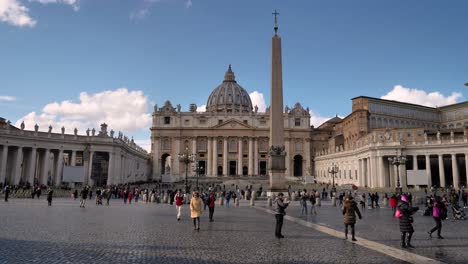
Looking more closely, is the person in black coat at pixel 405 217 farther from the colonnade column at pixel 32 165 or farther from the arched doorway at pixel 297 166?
the arched doorway at pixel 297 166

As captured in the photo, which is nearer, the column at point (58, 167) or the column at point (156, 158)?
the column at point (58, 167)

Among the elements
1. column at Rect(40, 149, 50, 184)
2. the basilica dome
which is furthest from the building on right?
column at Rect(40, 149, 50, 184)

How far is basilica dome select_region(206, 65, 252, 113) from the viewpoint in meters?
99.3

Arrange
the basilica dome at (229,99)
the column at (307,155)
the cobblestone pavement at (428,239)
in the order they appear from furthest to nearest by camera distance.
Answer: the basilica dome at (229,99)
the column at (307,155)
the cobblestone pavement at (428,239)

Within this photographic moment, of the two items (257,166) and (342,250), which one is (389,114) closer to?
(257,166)

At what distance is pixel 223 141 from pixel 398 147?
4053 centimetres

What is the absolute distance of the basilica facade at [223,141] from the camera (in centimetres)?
7600

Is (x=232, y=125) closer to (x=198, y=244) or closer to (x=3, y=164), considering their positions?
(x=3, y=164)

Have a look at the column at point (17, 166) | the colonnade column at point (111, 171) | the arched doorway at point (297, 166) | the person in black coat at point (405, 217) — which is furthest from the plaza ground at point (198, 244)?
the arched doorway at point (297, 166)

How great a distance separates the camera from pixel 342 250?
782cm

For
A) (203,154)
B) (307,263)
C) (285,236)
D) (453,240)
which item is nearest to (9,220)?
(285,236)

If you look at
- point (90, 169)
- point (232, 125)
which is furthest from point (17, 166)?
point (232, 125)

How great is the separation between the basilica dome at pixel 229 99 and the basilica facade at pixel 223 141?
20.8m

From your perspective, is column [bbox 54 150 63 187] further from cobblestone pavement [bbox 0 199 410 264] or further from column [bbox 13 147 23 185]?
cobblestone pavement [bbox 0 199 410 264]
